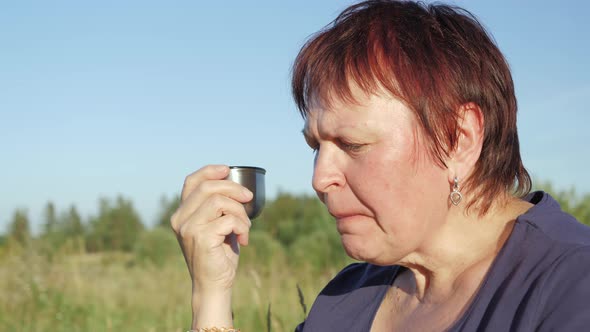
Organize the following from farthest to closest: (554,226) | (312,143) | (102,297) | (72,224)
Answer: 1. (72,224)
2. (102,297)
3. (312,143)
4. (554,226)

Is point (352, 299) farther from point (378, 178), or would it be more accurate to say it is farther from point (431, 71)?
point (431, 71)

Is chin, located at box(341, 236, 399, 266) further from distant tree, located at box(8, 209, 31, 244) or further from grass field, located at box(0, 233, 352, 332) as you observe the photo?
distant tree, located at box(8, 209, 31, 244)

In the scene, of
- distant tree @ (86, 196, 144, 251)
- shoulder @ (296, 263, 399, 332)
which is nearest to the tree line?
distant tree @ (86, 196, 144, 251)

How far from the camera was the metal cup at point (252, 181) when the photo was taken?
2.38 m

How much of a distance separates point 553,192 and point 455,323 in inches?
245

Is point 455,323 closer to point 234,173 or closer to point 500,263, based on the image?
point 500,263

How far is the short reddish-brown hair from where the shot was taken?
189 centimetres

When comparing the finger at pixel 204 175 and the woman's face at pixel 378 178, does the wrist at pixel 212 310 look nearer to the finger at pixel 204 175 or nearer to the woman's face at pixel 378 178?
the finger at pixel 204 175

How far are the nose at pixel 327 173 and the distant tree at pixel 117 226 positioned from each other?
11825 mm

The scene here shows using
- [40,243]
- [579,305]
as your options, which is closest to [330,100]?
[579,305]

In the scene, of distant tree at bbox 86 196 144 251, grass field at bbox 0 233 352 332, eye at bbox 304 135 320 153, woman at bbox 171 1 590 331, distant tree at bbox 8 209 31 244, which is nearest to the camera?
woman at bbox 171 1 590 331

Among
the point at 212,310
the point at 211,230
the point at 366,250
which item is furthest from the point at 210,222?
the point at 366,250

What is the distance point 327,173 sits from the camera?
2.00 meters

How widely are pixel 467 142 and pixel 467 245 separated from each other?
1.07ft
